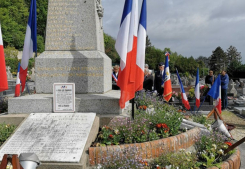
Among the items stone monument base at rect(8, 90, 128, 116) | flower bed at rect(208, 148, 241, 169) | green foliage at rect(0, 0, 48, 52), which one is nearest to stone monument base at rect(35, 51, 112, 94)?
stone monument base at rect(8, 90, 128, 116)

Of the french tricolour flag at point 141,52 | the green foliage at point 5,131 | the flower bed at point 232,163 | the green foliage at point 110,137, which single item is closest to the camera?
the flower bed at point 232,163

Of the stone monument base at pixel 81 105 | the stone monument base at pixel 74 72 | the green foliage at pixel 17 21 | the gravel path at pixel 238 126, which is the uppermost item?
the green foliage at pixel 17 21

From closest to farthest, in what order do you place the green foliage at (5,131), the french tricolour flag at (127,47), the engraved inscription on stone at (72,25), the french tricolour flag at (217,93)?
the green foliage at (5,131)
the french tricolour flag at (127,47)
the engraved inscription on stone at (72,25)
the french tricolour flag at (217,93)

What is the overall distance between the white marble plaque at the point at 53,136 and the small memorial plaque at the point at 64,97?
0.47ft

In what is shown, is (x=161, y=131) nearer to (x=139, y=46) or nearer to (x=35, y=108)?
(x=139, y=46)

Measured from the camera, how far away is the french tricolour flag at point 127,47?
4678 millimetres

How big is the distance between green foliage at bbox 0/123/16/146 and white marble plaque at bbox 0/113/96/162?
0.31m

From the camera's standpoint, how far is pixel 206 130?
493cm

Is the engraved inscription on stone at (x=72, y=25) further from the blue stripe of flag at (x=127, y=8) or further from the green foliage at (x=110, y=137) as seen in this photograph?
the green foliage at (x=110, y=137)

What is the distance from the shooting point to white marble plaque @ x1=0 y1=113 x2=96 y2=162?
11.8 ft

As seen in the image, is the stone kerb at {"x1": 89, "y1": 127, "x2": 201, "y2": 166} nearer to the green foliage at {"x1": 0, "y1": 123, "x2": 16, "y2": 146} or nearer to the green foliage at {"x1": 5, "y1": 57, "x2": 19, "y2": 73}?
the green foliage at {"x1": 0, "y1": 123, "x2": 16, "y2": 146}

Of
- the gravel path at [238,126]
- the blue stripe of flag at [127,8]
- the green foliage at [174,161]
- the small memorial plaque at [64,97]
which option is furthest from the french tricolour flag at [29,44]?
the gravel path at [238,126]

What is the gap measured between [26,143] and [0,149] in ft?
1.24

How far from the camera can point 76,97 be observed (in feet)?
17.0
